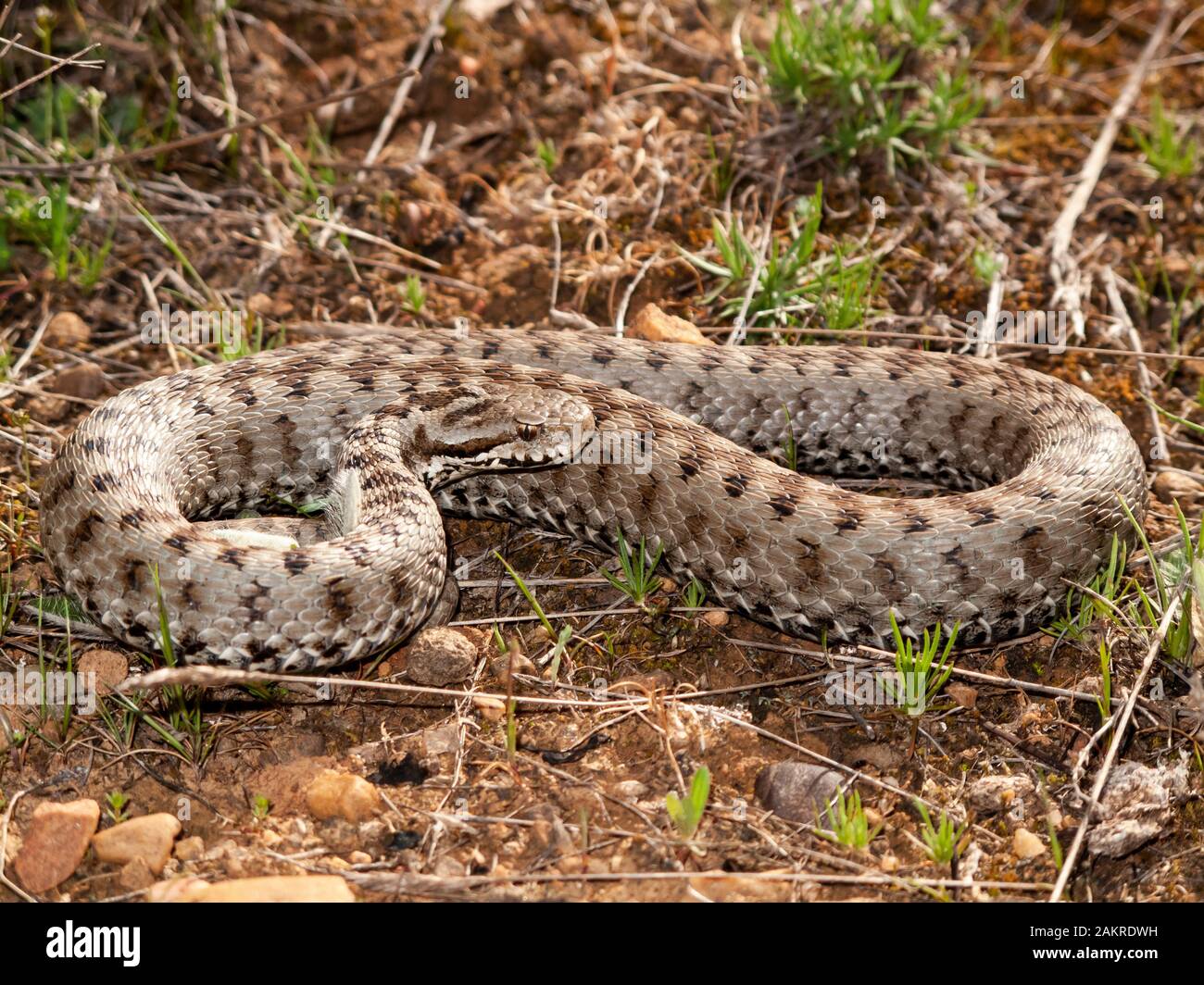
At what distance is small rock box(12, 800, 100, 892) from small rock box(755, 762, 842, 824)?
2685 millimetres

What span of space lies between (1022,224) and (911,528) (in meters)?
3.59

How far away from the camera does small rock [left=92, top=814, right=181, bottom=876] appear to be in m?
4.71

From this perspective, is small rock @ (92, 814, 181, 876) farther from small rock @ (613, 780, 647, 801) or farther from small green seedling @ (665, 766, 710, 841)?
small green seedling @ (665, 766, 710, 841)

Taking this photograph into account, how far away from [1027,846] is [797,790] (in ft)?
2.99

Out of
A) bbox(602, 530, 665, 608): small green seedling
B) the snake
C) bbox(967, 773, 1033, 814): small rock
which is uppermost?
the snake

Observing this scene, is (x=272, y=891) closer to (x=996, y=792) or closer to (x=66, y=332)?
(x=996, y=792)

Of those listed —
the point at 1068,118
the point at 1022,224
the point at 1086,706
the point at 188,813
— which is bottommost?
the point at 188,813

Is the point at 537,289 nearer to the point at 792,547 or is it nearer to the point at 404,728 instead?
the point at 792,547

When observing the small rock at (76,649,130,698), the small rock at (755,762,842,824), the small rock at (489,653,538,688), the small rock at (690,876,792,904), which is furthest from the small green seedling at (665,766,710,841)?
the small rock at (76,649,130,698)

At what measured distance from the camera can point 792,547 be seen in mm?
5895

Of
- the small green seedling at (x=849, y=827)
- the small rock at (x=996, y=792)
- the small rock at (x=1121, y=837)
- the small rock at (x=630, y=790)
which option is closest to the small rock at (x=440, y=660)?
the small rock at (x=630, y=790)

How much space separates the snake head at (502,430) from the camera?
20.9 ft

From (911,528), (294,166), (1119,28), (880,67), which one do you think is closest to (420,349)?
(294,166)

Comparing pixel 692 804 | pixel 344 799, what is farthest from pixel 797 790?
pixel 344 799
